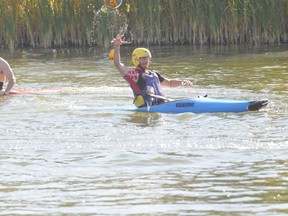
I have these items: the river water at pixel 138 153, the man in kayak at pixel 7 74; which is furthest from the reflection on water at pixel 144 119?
the man in kayak at pixel 7 74

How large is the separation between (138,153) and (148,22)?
1369 cm

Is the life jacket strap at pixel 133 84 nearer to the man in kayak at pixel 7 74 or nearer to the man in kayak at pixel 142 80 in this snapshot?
the man in kayak at pixel 142 80

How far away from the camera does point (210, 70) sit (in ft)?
58.7

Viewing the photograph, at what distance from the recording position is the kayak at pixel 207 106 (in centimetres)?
1174

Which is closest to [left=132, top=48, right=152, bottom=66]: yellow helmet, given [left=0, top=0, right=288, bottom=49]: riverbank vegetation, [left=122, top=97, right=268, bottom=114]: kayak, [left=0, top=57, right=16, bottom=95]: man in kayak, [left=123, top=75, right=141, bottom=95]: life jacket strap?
[left=123, top=75, right=141, bottom=95]: life jacket strap

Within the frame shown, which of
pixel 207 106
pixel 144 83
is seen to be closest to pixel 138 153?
pixel 207 106

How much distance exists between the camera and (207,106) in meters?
11.9

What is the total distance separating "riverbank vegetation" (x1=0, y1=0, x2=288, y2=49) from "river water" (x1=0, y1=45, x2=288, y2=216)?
5282 mm

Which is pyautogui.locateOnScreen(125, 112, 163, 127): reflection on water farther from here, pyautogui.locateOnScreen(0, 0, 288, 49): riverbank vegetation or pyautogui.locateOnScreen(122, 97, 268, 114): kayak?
pyautogui.locateOnScreen(0, 0, 288, 49): riverbank vegetation

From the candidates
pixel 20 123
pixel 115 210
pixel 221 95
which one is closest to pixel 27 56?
pixel 221 95

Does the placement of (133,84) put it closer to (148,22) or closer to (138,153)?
(138,153)

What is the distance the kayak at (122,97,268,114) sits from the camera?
38.5 feet

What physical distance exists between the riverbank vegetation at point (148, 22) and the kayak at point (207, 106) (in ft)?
32.1

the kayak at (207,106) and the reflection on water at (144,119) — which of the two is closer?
the reflection on water at (144,119)
